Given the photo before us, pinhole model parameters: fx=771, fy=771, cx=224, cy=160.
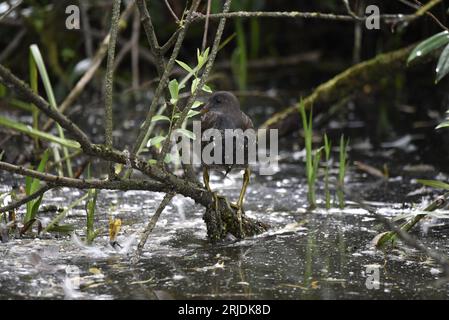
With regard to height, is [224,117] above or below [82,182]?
above

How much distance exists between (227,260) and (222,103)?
1081 millimetres

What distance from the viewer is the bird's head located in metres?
4.12

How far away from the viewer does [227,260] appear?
3.37m

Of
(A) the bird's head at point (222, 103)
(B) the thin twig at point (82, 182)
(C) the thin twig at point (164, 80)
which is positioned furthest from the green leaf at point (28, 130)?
(A) the bird's head at point (222, 103)

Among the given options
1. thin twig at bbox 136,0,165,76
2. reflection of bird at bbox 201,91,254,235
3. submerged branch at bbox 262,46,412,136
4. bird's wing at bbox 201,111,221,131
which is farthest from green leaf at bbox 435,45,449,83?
submerged branch at bbox 262,46,412,136

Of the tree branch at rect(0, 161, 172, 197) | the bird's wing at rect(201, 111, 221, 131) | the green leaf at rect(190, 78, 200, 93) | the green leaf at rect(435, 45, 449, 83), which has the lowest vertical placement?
the tree branch at rect(0, 161, 172, 197)

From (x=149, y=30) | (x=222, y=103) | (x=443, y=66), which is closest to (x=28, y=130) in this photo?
(x=149, y=30)

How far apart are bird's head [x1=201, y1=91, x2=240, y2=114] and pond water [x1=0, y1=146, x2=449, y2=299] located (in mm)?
582

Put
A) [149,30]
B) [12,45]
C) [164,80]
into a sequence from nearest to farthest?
[164,80] < [149,30] < [12,45]

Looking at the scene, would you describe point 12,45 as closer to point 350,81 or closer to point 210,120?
point 350,81

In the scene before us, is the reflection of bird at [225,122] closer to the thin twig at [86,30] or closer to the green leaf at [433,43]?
the green leaf at [433,43]

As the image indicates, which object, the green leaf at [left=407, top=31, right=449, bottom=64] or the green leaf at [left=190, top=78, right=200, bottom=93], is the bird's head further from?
the green leaf at [left=407, top=31, right=449, bottom=64]
